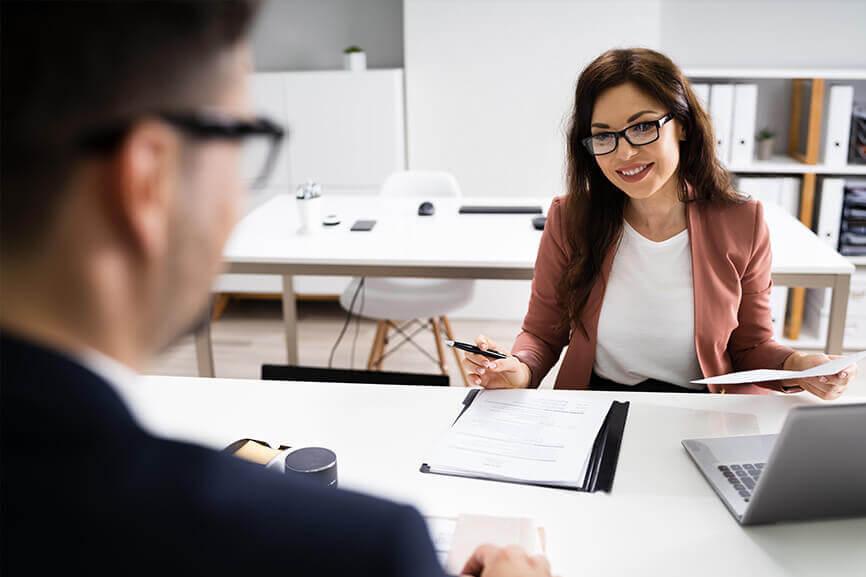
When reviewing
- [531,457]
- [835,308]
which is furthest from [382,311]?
[531,457]

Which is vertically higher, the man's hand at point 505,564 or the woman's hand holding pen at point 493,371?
the man's hand at point 505,564

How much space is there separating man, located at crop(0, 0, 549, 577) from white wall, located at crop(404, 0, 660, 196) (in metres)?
3.46

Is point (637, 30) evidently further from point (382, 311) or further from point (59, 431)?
point (59, 431)

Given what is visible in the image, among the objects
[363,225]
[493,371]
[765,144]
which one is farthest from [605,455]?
[765,144]

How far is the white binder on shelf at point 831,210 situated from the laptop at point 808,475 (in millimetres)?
2749

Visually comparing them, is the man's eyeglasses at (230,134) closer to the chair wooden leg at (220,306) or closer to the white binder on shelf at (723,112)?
the white binder on shelf at (723,112)

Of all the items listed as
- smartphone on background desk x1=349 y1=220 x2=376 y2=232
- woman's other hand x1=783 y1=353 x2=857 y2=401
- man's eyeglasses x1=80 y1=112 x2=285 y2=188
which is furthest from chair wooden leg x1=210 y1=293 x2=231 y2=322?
man's eyeglasses x1=80 y1=112 x2=285 y2=188

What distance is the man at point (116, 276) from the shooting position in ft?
1.28

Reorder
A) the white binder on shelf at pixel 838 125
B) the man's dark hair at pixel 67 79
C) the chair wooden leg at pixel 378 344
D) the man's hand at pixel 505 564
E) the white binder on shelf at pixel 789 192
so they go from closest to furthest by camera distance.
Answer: the man's dark hair at pixel 67 79, the man's hand at pixel 505 564, the chair wooden leg at pixel 378 344, the white binder on shelf at pixel 838 125, the white binder on shelf at pixel 789 192

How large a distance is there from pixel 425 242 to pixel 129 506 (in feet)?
7.18

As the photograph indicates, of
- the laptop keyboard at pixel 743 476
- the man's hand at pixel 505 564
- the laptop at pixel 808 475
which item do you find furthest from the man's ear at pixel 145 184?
the laptop keyboard at pixel 743 476

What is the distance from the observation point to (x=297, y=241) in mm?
2654

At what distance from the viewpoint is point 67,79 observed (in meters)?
0.39

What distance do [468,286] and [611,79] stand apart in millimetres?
1387
